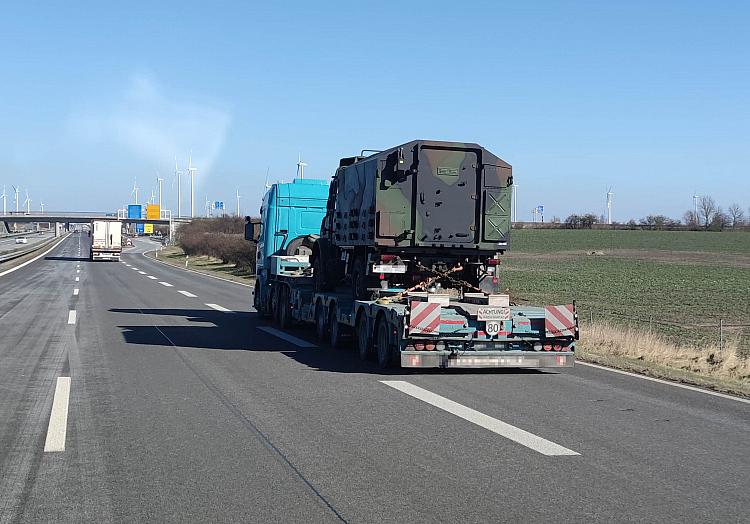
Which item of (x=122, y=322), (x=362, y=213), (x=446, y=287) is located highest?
(x=362, y=213)

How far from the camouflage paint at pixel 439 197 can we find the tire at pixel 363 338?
1247mm

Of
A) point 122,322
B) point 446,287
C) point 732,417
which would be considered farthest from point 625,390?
point 122,322

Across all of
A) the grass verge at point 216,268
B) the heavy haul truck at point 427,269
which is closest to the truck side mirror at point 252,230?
the heavy haul truck at point 427,269

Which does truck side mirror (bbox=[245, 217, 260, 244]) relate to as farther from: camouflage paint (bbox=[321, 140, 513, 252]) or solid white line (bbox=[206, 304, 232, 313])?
camouflage paint (bbox=[321, 140, 513, 252])

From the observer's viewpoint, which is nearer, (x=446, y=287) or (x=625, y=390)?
(x=625, y=390)

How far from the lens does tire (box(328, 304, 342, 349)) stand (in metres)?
15.7

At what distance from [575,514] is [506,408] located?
4.00 m

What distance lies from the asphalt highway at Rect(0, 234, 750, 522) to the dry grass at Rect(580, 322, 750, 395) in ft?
3.98

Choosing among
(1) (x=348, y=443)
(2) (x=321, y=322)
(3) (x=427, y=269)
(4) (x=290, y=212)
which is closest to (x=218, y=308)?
(4) (x=290, y=212)

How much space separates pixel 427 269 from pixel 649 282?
33.4 metres

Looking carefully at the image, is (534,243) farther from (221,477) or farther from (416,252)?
(221,477)

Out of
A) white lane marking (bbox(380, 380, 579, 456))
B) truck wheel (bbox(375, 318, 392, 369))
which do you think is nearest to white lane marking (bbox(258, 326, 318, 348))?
truck wheel (bbox(375, 318, 392, 369))

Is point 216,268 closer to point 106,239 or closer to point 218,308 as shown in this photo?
point 106,239

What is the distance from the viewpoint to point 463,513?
19.2 ft
